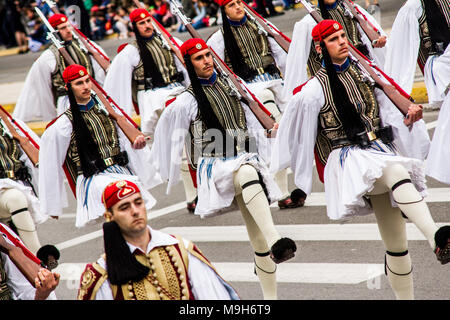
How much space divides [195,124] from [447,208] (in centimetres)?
288

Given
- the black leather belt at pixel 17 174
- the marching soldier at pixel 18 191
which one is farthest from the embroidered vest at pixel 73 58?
the black leather belt at pixel 17 174

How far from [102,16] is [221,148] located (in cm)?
2092

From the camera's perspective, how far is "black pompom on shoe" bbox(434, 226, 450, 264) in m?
6.29

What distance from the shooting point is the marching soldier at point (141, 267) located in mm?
5262

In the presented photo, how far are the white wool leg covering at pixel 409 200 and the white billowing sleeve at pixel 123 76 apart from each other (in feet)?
18.6

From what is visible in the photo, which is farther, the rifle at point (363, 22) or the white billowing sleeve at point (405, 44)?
the rifle at point (363, 22)

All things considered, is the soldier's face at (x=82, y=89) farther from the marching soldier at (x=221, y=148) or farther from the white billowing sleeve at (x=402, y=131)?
the white billowing sleeve at (x=402, y=131)

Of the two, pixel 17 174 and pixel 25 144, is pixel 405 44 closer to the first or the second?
Answer: pixel 25 144

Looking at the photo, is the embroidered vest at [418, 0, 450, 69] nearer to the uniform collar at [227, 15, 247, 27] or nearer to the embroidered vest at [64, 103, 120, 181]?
the uniform collar at [227, 15, 247, 27]

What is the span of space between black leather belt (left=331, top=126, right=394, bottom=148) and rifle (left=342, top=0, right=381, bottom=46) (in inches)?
138

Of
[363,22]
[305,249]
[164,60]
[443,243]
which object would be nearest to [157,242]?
[443,243]

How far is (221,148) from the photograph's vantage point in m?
8.04

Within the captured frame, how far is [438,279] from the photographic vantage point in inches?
300

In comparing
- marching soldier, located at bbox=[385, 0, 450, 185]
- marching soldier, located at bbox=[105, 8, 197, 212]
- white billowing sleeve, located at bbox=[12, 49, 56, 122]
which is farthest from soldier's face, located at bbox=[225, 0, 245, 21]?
white billowing sleeve, located at bbox=[12, 49, 56, 122]
